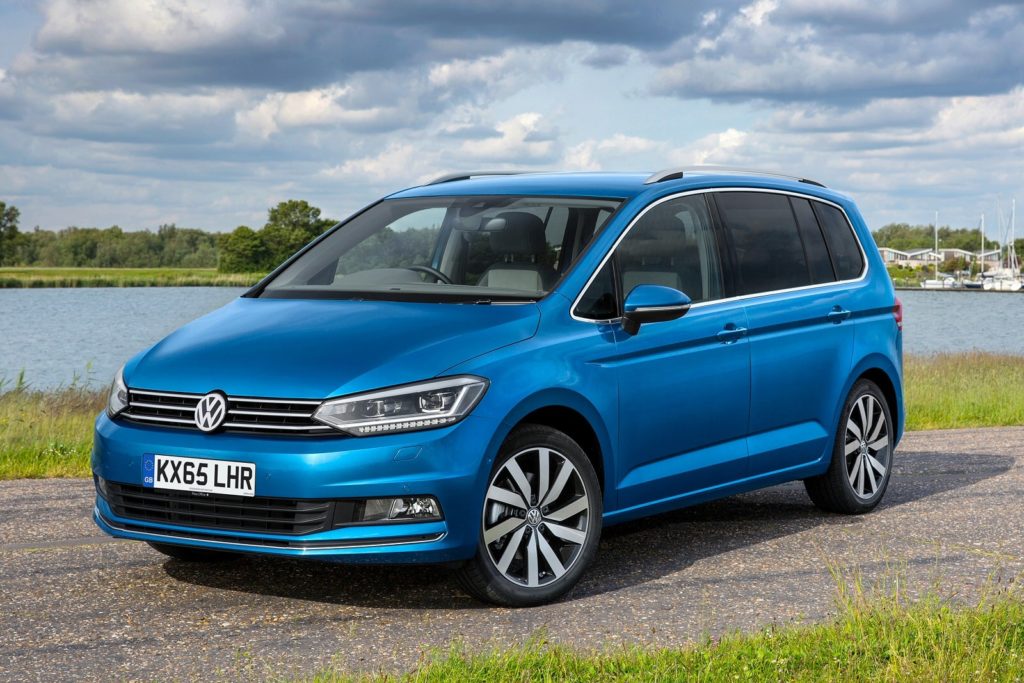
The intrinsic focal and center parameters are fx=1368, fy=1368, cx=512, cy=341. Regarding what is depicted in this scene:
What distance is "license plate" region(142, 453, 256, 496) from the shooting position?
534 cm

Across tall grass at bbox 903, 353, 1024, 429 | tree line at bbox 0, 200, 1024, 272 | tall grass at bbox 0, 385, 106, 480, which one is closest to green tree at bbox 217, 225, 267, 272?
tree line at bbox 0, 200, 1024, 272

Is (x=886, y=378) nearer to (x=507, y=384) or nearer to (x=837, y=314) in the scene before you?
(x=837, y=314)

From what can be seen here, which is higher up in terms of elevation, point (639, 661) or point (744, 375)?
point (744, 375)

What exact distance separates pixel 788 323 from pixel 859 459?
1.26 meters

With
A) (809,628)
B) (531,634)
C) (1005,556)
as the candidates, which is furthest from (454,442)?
(1005,556)

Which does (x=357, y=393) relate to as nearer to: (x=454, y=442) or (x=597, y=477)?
(x=454, y=442)

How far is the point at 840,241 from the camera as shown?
843 cm

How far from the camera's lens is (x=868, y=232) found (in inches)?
348

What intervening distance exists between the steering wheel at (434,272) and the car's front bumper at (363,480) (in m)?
1.38

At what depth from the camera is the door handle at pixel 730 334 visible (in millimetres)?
6898

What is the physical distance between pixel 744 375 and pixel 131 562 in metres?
3.22

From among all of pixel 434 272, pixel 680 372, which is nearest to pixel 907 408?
pixel 680 372

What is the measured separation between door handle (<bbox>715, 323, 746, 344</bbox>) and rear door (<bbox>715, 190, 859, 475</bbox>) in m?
0.13

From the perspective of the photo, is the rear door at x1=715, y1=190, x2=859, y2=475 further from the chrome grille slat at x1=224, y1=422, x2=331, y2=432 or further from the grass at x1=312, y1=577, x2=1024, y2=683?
the chrome grille slat at x1=224, y1=422, x2=331, y2=432
